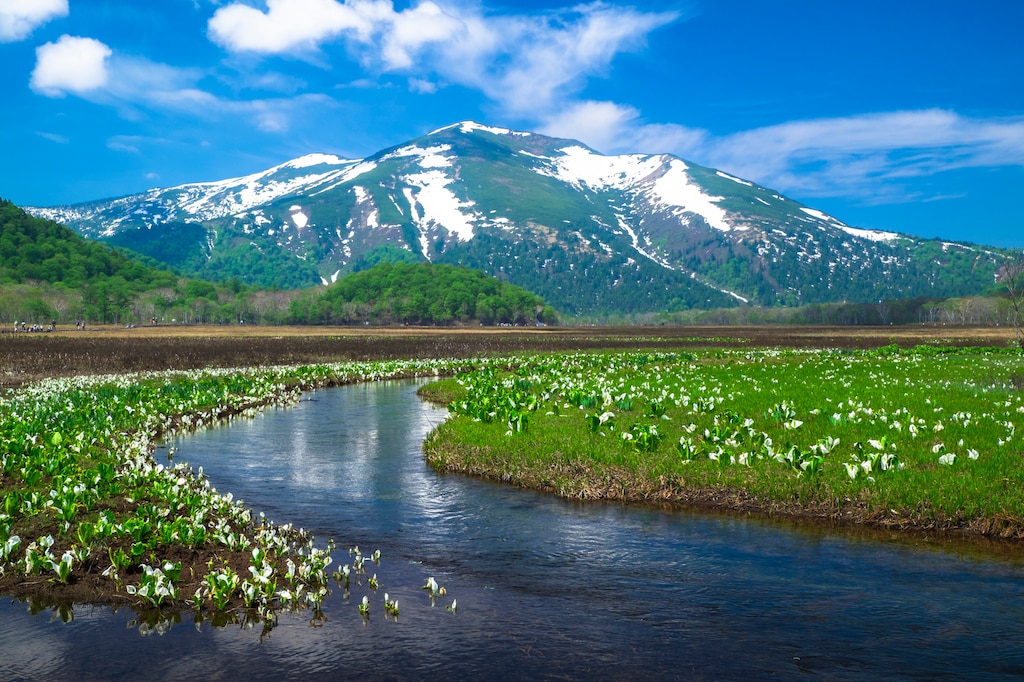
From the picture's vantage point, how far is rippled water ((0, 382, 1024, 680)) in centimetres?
880

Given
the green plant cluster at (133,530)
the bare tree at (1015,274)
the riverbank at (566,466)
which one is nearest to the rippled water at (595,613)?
the green plant cluster at (133,530)

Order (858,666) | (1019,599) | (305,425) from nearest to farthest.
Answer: (858,666) → (1019,599) → (305,425)

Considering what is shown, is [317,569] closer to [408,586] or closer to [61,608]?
[408,586]

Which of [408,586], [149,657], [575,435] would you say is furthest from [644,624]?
[575,435]

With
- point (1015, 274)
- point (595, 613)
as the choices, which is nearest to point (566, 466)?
point (595, 613)

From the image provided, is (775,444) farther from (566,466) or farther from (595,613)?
(595,613)

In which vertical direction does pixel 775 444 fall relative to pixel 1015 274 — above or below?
below

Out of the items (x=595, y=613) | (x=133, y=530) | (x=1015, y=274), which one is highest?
(x=1015, y=274)

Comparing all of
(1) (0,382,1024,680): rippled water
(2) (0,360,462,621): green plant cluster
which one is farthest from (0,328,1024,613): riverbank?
(1) (0,382,1024,680): rippled water

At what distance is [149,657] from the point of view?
29.4 ft

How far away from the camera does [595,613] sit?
34.0 ft

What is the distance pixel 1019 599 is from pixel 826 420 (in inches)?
412

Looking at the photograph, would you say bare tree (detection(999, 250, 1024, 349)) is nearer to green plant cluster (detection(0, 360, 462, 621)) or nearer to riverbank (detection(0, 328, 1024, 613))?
riverbank (detection(0, 328, 1024, 613))

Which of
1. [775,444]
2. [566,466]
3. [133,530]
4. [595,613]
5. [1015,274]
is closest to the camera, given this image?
[595,613]
